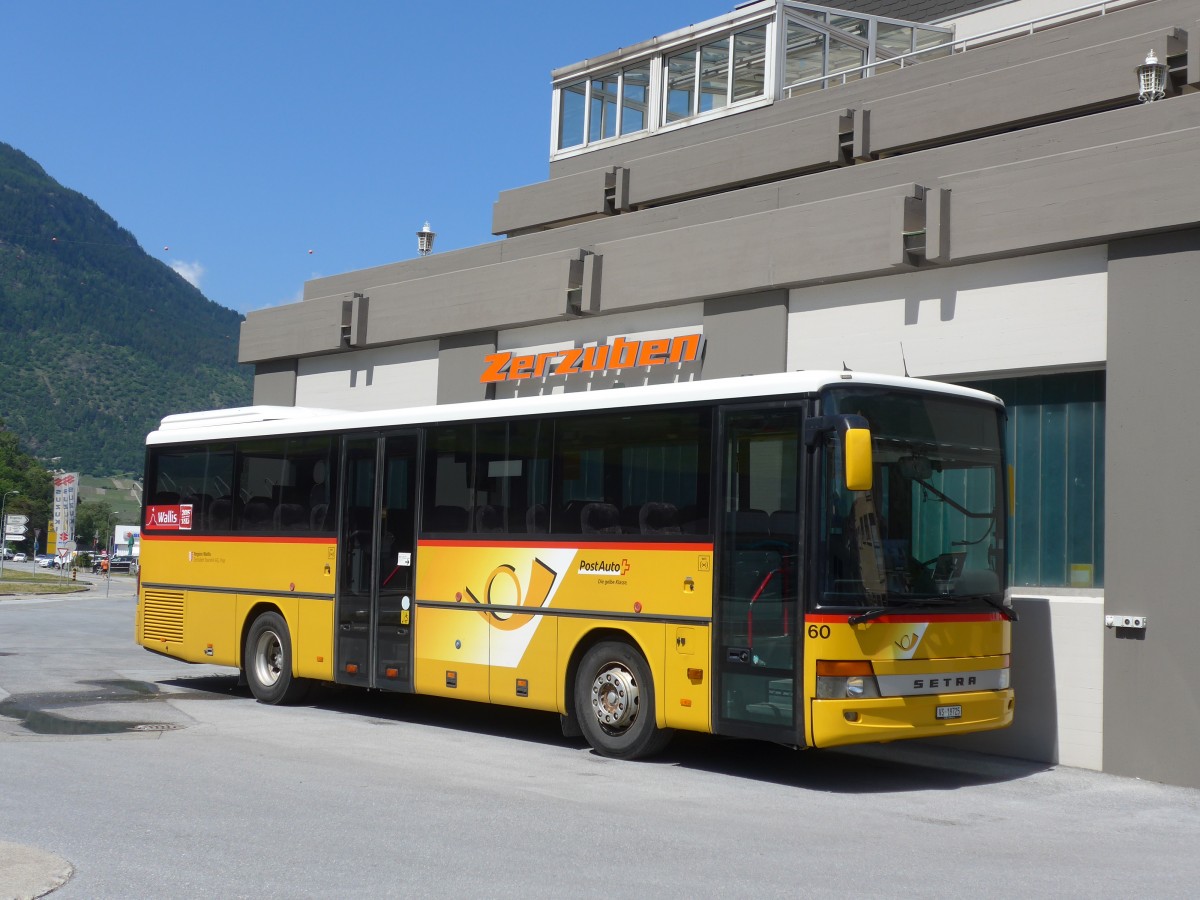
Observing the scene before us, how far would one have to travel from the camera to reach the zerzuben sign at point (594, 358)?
17.9m

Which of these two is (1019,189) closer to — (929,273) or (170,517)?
(929,273)

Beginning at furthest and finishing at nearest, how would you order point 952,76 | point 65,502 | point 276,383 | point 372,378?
1. point 65,502
2. point 276,383
3. point 372,378
4. point 952,76

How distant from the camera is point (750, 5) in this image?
74.7 ft

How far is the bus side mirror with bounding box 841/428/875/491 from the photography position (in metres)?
10.3

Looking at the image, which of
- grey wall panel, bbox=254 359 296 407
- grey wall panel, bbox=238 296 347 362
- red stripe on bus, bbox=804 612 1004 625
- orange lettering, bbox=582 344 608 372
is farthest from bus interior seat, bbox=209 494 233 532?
red stripe on bus, bbox=804 612 1004 625

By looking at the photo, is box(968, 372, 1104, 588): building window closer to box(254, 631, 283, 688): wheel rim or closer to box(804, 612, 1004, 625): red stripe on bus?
box(804, 612, 1004, 625): red stripe on bus

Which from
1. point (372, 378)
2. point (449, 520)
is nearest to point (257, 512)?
point (449, 520)

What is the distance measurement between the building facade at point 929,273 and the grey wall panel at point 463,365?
0.05 meters

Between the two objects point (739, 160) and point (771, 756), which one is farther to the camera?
point (739, 160)

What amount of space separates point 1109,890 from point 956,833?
1.82m

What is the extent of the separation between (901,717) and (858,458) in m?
2.16

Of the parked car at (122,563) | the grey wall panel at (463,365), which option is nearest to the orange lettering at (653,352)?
the grey wall panel at (463,365)

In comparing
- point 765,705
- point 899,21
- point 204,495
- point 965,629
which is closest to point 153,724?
point 204,495

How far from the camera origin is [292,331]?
2492 centimetres
